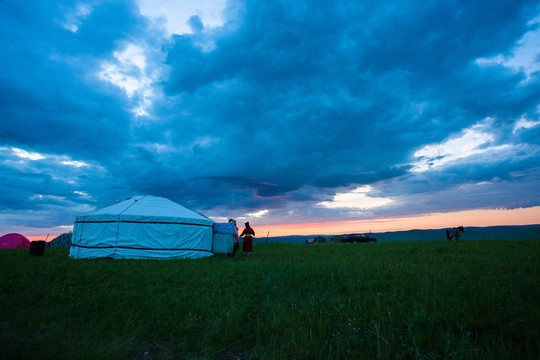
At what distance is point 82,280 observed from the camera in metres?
7.77

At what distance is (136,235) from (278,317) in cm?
1150

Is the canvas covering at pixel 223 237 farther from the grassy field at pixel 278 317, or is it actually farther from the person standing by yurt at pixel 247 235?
the grassy field at pixel 278 317

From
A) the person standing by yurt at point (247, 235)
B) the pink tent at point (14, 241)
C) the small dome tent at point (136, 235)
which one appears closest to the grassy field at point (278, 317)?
the small dome tent at point (136, 235)

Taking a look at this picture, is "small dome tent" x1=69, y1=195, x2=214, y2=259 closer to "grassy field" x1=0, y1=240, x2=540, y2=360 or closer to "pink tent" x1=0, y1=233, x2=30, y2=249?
"grassy field" x1=0, y1=240, x2=540, y2=360

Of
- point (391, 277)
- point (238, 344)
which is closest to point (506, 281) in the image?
point (391, 277)

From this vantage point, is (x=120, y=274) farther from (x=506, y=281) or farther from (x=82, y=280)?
(x=506, y=281)

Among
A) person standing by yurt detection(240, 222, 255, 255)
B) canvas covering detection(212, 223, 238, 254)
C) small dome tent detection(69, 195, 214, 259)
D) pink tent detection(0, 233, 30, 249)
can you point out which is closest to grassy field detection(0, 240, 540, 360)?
small dome tent detection(69, 195, 214, 259)

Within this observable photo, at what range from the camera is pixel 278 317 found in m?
4.89

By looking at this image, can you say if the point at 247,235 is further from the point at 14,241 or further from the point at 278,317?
the point at 14,241

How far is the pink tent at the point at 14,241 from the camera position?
26325mm

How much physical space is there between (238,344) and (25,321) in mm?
4007

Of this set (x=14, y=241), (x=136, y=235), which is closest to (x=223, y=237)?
(x=136, y=235)

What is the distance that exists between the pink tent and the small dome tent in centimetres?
1893

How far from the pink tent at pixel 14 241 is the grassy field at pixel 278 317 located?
1022 inches
